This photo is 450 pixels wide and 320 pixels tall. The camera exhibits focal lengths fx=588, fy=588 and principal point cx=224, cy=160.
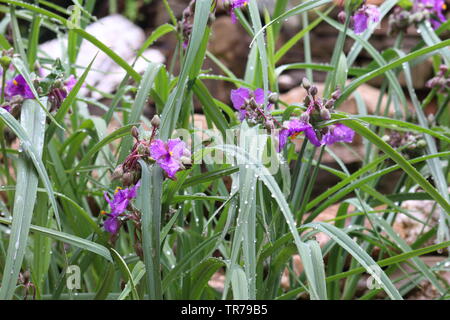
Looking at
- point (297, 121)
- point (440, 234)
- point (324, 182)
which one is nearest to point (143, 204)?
point (297, 121)

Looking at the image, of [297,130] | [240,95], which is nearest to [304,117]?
[297,130]

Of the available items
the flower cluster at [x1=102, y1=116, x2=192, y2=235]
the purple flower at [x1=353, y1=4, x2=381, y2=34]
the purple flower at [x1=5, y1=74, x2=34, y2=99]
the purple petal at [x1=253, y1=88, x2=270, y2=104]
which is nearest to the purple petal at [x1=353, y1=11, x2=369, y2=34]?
the purple flower at [x1=353, y1=4, x2=381, y2=34]

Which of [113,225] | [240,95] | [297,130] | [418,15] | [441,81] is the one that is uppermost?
[418,15]

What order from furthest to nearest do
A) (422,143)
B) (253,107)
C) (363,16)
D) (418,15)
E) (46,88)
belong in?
(418,15)
(422,143)
(363,16)
(46,88)
(253,107)

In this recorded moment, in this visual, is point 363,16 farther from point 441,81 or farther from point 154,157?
point 154,157

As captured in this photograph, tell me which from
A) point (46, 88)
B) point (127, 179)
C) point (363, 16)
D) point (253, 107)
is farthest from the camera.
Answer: point (363, 16)

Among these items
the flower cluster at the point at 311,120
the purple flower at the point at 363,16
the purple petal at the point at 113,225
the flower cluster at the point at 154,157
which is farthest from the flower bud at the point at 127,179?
the purple flower at the point at 363,16

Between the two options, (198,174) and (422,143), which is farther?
(422,143)

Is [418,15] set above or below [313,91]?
above

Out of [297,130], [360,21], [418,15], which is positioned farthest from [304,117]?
[418,15]
